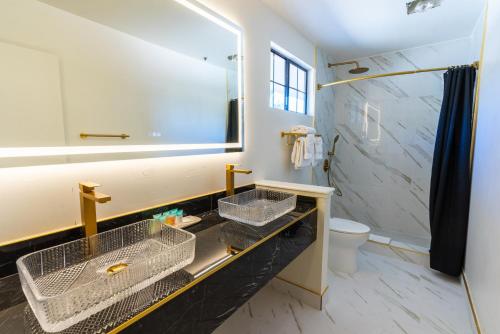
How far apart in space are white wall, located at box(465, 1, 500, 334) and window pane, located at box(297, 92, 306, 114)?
4.95ft

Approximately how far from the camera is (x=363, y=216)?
3357mm

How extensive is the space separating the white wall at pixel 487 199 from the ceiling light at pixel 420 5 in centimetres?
35

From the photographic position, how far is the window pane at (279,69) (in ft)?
7.59

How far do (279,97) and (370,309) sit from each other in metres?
1.95

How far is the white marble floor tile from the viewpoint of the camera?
1.64 meters

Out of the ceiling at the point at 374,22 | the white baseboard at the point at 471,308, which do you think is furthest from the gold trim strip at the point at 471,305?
the ceiling at the point at 374,22

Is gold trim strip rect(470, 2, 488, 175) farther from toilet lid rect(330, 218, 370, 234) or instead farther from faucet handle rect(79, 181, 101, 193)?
faucet handle rect(79, 181, 101, 193)

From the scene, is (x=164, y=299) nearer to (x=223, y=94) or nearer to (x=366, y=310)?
(x=223, y=94)

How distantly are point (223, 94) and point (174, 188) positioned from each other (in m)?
0.74

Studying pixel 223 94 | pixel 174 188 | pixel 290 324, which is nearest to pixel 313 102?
pixel 223 94

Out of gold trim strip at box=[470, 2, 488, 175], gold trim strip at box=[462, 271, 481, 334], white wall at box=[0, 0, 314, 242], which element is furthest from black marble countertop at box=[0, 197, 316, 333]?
gold trim strip at box=[470, 2, 488, 175]

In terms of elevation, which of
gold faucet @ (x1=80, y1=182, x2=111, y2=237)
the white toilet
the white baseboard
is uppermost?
gold faucet @ (x1=80, y1=182, x2=111, y2=237)

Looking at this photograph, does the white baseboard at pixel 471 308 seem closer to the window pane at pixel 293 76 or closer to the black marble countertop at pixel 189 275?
the black marble countertop at pixel 189 275

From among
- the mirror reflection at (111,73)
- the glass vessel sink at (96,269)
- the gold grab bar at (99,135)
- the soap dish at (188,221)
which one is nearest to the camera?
the glass vessel sink at (96,269)
